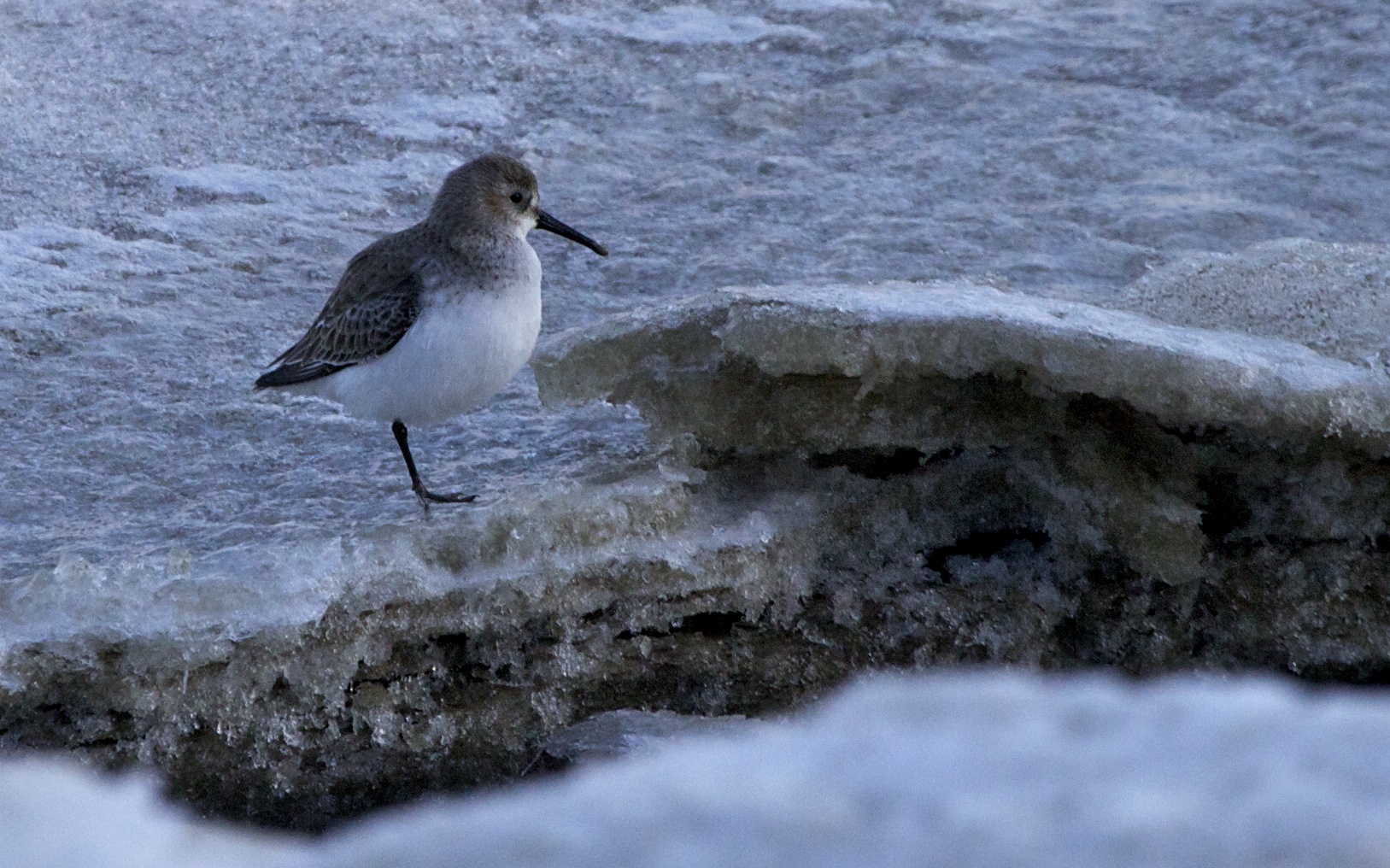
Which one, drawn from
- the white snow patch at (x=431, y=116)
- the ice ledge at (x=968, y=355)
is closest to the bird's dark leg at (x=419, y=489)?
the ice ledge at (x=968, y=355)

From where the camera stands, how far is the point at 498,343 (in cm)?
352

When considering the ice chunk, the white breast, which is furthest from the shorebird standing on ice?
the ice chunk

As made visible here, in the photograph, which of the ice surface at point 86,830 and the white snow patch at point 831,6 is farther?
the white snow patch at point 831,6

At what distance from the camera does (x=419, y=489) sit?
3.65 metres

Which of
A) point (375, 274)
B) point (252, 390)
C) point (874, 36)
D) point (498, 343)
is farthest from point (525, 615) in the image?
point (874, 36)

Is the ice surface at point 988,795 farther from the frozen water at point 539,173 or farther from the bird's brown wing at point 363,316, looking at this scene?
the bird's brown wing at point 363,316

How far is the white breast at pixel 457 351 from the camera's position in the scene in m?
3.52

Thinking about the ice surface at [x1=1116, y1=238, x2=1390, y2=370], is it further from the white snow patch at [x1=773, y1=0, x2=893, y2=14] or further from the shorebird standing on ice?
the white snow patch at [x1=773, y1=0, x2=893, y2=14]

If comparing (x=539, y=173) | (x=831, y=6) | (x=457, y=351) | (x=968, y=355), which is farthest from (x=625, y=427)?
(x=831, y=6)

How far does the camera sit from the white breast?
3520mm

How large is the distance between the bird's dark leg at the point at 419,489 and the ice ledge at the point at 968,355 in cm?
34

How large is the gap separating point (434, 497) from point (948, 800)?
2731 mm

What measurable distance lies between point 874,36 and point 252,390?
3.88 metres

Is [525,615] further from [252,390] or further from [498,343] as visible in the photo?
[252,390]
